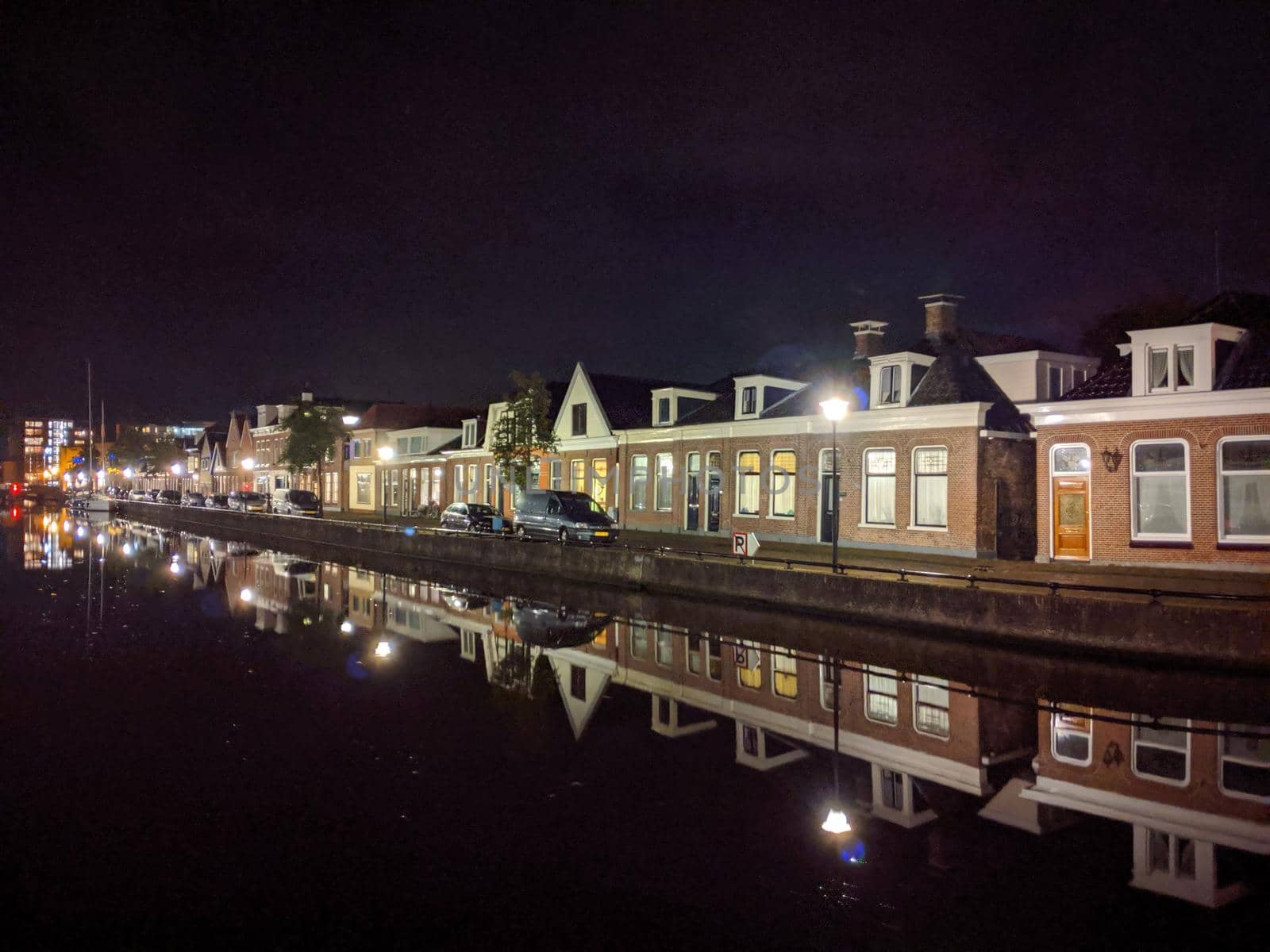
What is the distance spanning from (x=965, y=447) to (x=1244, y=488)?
7.23m

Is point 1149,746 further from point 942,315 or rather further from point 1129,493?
point 942,315

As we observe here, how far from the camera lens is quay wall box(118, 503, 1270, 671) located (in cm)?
1498

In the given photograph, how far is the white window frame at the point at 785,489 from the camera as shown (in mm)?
31891

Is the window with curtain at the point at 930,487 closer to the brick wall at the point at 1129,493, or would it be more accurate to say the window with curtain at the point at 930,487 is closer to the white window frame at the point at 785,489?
the brick wall at the point at 1129,493

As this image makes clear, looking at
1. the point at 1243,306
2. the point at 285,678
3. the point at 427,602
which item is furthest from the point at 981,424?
the point at 285,678

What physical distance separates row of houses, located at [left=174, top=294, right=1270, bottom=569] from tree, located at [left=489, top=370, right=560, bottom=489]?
237 centimetres

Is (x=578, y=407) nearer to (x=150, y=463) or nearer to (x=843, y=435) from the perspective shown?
(x=843, y=435)

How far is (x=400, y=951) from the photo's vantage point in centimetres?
577

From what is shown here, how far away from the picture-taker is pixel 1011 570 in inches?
891

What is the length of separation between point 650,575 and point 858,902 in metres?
19.5

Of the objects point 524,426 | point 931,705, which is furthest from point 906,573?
point 524,426

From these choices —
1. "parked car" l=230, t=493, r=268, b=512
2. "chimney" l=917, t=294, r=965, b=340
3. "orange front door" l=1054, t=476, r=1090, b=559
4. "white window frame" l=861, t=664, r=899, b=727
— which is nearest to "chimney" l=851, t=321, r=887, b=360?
"chimney" l=917, t=294, r=965, b=340

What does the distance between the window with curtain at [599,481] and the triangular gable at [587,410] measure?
1.38 metres

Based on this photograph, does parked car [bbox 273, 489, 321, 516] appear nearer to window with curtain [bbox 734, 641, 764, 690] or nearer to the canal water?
the canal water
